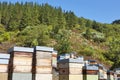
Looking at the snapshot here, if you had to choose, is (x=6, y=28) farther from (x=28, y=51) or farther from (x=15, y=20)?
(x=28, y=51)

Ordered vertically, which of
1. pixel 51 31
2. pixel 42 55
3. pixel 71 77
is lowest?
pixel 71 77

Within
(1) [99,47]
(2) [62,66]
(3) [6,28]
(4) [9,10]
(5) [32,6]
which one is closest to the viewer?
(2) [62,66]

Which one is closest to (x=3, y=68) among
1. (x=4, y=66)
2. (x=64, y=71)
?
(x=4, y=66)

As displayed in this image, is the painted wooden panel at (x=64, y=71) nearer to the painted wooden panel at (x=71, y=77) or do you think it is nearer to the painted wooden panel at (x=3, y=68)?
the painted wooden panel at (x=71, y=77)

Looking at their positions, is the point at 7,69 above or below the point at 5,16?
below

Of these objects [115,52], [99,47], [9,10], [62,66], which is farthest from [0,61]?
[9,10]

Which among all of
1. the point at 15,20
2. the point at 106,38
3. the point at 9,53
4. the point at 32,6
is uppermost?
the point at 32,6

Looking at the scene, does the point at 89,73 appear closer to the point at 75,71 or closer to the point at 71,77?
the point at 75,71

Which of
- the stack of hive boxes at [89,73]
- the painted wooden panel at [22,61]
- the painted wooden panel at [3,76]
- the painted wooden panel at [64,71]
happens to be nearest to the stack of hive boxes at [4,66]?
the painted wooden panel at [3,76]

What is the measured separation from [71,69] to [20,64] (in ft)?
6.59

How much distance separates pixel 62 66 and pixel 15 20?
222 ft

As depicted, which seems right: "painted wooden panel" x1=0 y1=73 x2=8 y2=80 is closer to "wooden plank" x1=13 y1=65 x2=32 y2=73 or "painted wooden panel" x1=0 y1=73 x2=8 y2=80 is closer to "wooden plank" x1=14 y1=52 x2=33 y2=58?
"wooden plank" x1=13 y1=65 x2=32 y2=73

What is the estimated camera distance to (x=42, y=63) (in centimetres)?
780

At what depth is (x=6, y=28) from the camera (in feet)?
241
